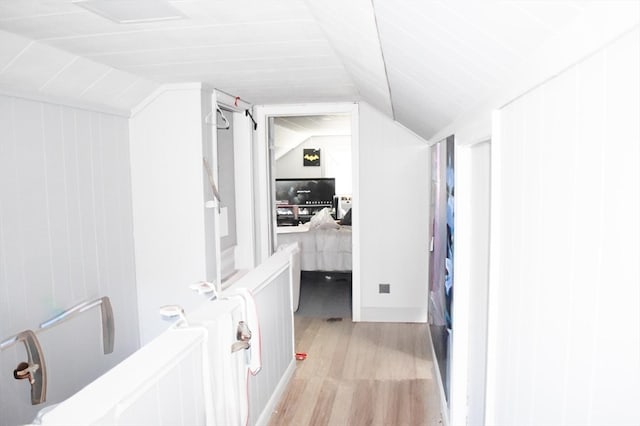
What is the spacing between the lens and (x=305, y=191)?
891 cm

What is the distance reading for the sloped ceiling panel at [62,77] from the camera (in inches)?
96.7

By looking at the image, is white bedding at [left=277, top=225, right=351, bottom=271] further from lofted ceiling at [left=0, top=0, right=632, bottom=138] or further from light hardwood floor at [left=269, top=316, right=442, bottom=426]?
lofted ceiling at [left=0, top=0, right=632, bottom=138]

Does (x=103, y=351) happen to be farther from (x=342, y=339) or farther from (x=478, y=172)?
(x=478, y=172)

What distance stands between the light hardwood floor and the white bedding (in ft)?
4.52

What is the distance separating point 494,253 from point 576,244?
2.21ft

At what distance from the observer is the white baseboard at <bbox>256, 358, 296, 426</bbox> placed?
291cm

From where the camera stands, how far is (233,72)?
3252 millimetres

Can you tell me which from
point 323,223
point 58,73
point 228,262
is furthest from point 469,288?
point 323,223

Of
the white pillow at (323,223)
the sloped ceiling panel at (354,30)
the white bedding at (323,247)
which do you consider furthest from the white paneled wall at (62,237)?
the white pillow at (323,223)

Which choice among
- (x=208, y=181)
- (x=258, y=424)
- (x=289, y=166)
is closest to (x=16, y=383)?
(x=258, y=424)

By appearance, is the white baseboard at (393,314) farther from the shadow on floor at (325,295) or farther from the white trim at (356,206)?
the shadow on floor at (325,295)

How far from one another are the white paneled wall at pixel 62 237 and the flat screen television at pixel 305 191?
203 inches

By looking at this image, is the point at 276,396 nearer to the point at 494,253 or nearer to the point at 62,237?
the point at 62,237

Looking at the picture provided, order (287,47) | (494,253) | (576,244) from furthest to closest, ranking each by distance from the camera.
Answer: (287,47) < (494,253) < (576,244)
